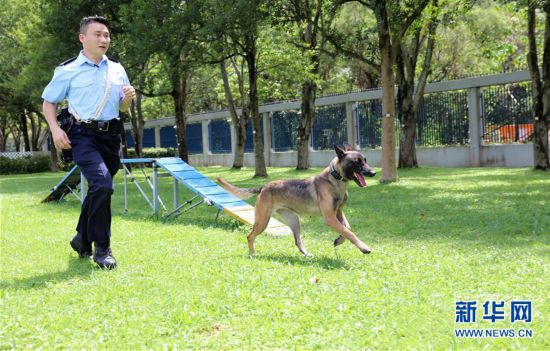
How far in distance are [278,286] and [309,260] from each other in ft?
4.53

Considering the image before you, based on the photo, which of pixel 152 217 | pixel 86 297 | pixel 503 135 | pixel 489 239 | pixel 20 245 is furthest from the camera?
pixel 503 135

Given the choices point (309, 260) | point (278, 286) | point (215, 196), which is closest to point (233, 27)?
point (215, 196)

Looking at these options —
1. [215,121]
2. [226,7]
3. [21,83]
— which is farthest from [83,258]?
[215,121]

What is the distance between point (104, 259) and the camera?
6180 millimetres

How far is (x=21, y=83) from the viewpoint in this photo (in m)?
29.0

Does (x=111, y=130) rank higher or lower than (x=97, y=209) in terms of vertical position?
higher

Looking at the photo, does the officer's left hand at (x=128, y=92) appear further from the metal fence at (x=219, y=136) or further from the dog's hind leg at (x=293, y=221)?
the metal fence at (x=219, y=136)

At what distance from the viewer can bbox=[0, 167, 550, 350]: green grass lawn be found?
12.7ft

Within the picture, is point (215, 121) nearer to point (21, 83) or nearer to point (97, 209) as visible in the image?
point (21, 83)

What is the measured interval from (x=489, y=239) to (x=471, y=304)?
363 centimetres

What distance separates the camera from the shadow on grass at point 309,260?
19.8ft

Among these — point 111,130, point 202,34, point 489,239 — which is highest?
point 202,34

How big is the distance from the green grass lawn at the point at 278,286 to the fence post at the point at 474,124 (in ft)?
46.7

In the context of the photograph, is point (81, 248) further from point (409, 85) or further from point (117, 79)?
point (409, 85)
